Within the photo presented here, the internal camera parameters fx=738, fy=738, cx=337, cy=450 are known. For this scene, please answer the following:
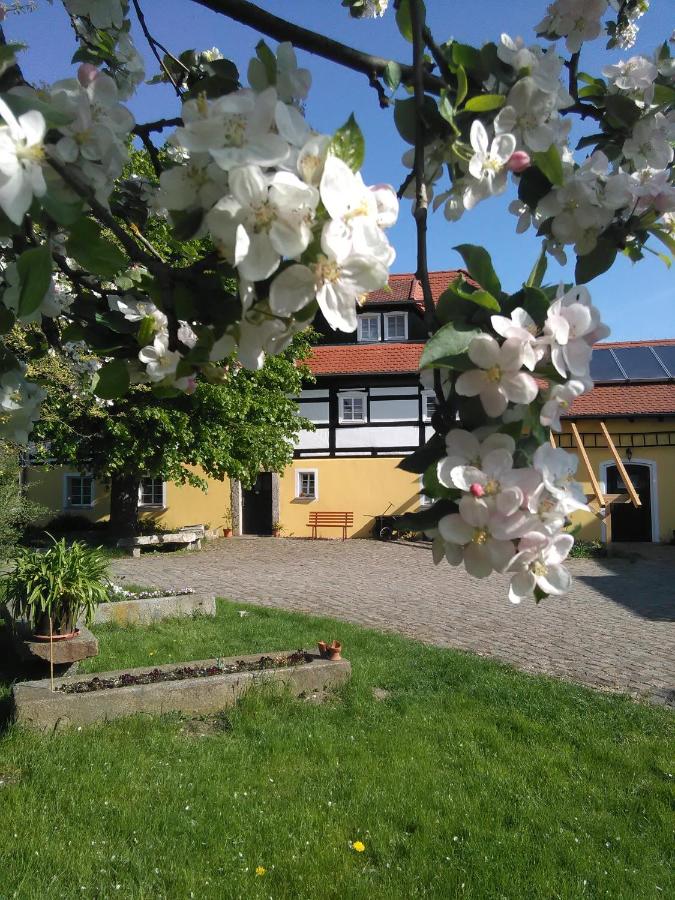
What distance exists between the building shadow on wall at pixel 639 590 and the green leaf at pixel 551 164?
9.78 m

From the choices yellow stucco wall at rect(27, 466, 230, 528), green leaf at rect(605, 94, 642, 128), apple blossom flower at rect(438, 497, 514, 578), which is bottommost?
yellow stucco wall at rect(27, 466, 230, 528)

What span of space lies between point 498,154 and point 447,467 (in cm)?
58

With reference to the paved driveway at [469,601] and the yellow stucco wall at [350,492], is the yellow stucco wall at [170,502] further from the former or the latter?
the paved driveway at [469,601]

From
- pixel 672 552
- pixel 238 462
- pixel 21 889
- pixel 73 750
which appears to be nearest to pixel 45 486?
pixel 238 462

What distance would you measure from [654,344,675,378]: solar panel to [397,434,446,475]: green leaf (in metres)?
21.2

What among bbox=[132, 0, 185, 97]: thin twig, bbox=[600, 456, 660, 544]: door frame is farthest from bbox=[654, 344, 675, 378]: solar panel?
bbox=[132, 0, 185, 97]: thin twig

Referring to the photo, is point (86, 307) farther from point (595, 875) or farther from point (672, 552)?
point (672, 552)

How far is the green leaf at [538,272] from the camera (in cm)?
97

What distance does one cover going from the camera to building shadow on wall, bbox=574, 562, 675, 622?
10523mm

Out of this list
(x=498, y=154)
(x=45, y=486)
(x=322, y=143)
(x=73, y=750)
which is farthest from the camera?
(x=45, y=486)

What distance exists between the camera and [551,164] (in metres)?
1.21

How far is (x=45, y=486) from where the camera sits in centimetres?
2222

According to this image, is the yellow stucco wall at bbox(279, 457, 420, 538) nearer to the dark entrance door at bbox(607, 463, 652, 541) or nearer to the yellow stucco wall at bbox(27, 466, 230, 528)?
the yellow stucco wall at bbox(27, 466, 230, 528)

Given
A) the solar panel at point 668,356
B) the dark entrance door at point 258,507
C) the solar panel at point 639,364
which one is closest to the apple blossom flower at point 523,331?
the solar panel at point 639,364
